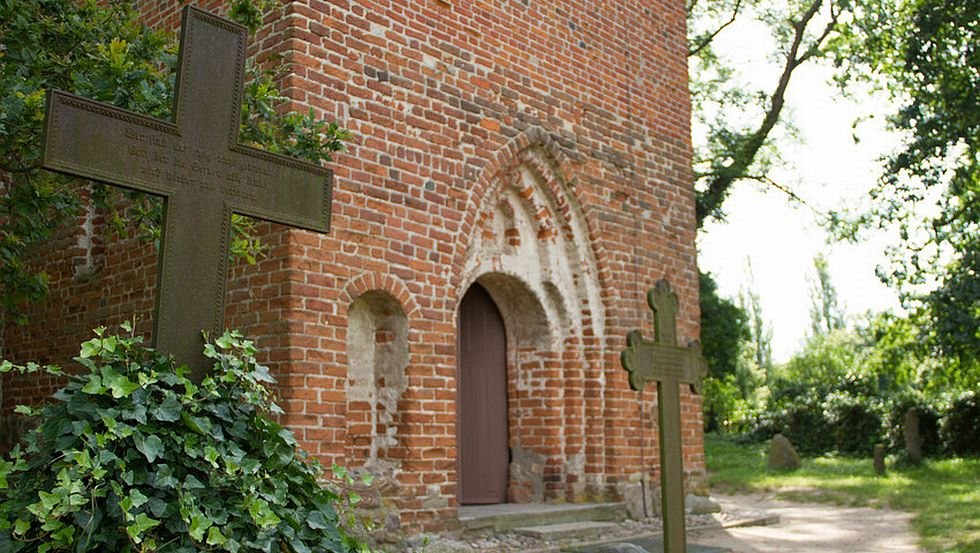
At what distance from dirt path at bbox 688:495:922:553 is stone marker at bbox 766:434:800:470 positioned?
17.1 ft

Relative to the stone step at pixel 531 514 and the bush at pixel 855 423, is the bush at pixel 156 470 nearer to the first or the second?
the stone step at pixel 531 514

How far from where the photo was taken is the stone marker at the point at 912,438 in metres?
Result: 17.8

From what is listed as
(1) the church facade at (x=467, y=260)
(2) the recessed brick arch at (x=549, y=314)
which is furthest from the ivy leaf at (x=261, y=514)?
(2) the recessed brick arch at (x=549, y=314)

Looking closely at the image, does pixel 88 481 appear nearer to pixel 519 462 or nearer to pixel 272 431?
pixel 272 431

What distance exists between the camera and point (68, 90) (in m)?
5.45

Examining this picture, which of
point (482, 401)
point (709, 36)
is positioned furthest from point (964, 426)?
point (482, 401)

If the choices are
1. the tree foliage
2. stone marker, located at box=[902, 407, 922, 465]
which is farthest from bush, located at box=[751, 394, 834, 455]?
the tree foliage

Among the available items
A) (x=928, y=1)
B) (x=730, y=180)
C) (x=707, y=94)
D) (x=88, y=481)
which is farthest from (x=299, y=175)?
(x=707, y=94)

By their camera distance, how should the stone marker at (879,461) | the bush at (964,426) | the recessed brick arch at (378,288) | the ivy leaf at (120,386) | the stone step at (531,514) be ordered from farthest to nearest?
the bush at (964,426) → the stone marker at (879,461) → the stone step at (531,514) → the recessed brick arch at (378,288) → the ivy leaf at (120,386)

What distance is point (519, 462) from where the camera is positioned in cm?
843

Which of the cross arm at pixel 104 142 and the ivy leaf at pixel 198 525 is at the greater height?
the cross arm at pixel 104 142

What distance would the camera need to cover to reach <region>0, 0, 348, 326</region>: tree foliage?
16.2 feet

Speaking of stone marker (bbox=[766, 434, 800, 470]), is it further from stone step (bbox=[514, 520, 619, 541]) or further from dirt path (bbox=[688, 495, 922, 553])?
stone step (bbox=[514, 520, 619, 541])

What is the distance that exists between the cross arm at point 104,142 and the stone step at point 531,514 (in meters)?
4.24
